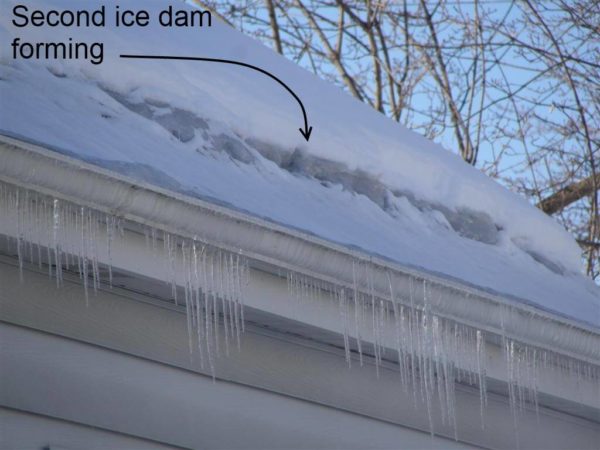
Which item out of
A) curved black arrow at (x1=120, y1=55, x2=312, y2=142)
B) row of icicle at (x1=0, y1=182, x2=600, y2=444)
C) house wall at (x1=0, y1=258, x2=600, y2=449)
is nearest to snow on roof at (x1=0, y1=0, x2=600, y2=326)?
curved black arrow at (x1=120, y1=55, x2=312, y2=142)

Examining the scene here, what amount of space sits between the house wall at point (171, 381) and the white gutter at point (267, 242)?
0.46m

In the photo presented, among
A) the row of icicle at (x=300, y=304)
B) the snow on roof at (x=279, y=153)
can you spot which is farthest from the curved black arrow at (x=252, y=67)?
the row of icicle at (x=300, y=304)

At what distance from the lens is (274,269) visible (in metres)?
3.46

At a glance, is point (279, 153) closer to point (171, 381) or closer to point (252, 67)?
point (252, 67)

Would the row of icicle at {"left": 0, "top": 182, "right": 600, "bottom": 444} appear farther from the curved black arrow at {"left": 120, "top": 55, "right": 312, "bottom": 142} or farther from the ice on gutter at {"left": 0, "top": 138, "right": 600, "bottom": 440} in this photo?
the curved black arrow at {"left": 120, "top": 55, "right": 312, "bottom": 142}

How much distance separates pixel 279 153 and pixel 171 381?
3.77 feet

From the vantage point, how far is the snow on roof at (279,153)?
343 centimetres

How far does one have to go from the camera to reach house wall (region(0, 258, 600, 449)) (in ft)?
10.8

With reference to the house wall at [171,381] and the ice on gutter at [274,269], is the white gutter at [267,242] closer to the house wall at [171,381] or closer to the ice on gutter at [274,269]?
the ice on gutter at [274,269]

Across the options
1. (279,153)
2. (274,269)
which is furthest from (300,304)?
(279,153)

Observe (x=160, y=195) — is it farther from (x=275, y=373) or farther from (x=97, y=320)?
(x=275, y=373)

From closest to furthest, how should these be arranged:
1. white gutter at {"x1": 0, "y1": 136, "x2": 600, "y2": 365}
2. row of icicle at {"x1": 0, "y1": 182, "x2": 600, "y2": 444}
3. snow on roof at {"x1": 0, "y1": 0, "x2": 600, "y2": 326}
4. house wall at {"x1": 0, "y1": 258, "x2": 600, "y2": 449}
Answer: white gutter at {"x1": 0, "y1": 136, "x2": 600, "y2": 365}
row of icicle at {"x1": 0, "y1": 182, "x2": 600, "y2": 444}
house wall at {"x1": 0, "y1": 258, "x2": 600, "y2": 449}
snow on roof at {"x1": 0, "y1": 0, "x2": 600, "y2": 326}

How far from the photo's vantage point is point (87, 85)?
3.75 meters

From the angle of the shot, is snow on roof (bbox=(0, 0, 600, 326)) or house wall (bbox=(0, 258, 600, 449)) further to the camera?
snow on roof (bbox=(0, 0, 600, 326))
